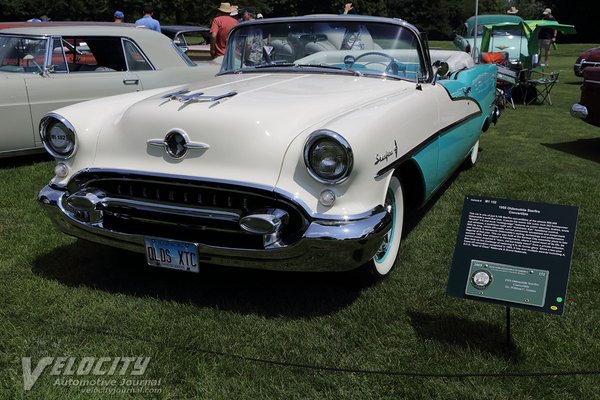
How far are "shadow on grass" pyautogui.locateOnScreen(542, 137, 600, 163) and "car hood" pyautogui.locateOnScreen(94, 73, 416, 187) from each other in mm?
4282

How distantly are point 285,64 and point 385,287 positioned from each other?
1807mm

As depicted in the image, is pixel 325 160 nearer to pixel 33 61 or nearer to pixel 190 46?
pixel 33 61

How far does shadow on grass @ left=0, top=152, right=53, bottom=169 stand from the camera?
596 centimetres

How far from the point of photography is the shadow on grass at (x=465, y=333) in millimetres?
2586

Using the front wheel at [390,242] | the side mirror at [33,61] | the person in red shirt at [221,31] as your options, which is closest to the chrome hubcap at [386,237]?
the front wheel at [390,242]

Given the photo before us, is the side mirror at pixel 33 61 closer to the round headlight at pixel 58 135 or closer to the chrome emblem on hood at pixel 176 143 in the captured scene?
the round headlight at pixel 58 135

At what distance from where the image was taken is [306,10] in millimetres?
58906

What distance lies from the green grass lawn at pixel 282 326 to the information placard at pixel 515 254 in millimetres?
300

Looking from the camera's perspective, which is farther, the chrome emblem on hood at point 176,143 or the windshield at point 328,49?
the windshield at point 328,49

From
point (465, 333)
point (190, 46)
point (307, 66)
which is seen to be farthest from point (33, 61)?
point (190, 46)

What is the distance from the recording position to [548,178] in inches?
215

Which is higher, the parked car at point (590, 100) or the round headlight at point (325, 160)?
the round headlight at point (325, 160)

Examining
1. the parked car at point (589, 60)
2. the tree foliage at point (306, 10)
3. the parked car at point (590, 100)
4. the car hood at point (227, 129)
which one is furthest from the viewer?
the tree foliage at point (306, 10)

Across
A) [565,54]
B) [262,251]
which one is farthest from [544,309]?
[565,54]
